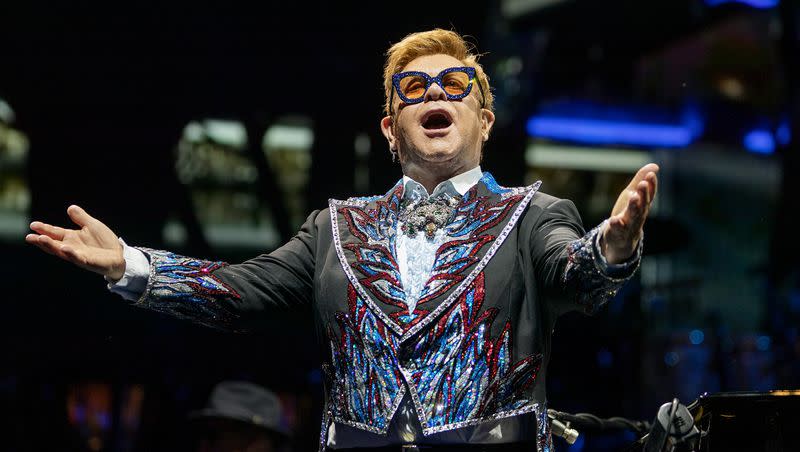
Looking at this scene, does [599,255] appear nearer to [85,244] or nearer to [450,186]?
[450,186]

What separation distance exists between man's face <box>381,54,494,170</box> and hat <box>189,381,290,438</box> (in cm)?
200

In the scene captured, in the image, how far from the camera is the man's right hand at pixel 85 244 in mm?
2229

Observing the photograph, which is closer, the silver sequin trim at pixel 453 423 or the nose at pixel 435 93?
the silver sequin trim at pixel 453 423

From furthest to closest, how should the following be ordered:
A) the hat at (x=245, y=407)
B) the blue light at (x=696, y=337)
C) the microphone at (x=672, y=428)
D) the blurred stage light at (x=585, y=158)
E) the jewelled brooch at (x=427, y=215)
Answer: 1. the blurred stage light at (x=585, y=158)
2. the blue light at (x=696, y=337)
3. the hat at (x=245, y=407)
4. the jewelled brooch at (x=427, y=215)
5. the microphone at (x=672, y=428)

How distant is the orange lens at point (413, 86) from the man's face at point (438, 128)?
0.10 feet

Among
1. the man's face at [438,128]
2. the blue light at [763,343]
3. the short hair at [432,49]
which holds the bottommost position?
the blue light at [763,343]

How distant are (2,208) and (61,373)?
4.00 feet

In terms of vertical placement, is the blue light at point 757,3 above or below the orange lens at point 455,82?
above

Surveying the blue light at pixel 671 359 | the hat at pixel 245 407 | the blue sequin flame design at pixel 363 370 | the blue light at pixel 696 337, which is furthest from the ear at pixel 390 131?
the blue light at pixel 696 337

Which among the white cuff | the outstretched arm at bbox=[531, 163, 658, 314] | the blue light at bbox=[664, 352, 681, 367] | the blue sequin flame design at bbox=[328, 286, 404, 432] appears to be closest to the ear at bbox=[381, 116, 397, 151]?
the blue sequin flame design at bbox=[328, 286, 404, 432]

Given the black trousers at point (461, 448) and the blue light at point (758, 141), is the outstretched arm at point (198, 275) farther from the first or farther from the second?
the blue light at point (758, 141)

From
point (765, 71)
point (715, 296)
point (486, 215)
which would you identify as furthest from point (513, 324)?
point (765, 71)

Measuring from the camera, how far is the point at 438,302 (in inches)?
88.0

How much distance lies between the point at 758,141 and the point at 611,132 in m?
1.44
